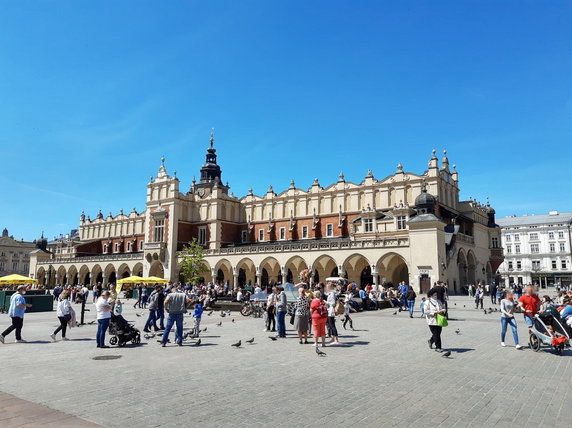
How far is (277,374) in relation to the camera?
26.9 ft

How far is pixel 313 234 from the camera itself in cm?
5238

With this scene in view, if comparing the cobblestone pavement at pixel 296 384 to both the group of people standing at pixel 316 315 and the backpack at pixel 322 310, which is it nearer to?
the group of people standing at pixel 316 315

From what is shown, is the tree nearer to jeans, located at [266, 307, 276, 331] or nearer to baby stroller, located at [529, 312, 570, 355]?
jeans, located at [266, 307, 276, 331]

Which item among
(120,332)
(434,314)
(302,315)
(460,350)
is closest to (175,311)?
(120,332)

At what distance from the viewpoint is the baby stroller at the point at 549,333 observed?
10094 millimetres

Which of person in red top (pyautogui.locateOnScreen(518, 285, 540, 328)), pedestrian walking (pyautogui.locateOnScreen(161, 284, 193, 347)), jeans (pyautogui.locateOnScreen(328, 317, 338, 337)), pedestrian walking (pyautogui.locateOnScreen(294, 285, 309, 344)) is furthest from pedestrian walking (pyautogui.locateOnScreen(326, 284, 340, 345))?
person in red top (pyautogui.locateOnScreen(518, 285, 540, 328))

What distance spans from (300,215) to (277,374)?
46.2m

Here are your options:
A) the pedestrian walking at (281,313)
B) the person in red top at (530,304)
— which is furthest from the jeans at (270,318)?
the person in red top at (530,304)

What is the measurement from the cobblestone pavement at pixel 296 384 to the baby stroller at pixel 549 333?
0.90 feet

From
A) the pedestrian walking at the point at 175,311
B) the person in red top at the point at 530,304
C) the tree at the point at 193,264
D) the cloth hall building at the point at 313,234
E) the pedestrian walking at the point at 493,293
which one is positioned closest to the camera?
the person in red top at the point at 530,304

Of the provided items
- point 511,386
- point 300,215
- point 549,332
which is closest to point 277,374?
point 511,386

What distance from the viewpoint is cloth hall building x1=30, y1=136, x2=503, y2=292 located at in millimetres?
38188

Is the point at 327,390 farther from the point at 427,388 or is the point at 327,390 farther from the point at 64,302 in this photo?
the point at 64,302

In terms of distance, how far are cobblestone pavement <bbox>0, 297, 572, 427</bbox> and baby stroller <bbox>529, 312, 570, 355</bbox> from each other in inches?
10.7
